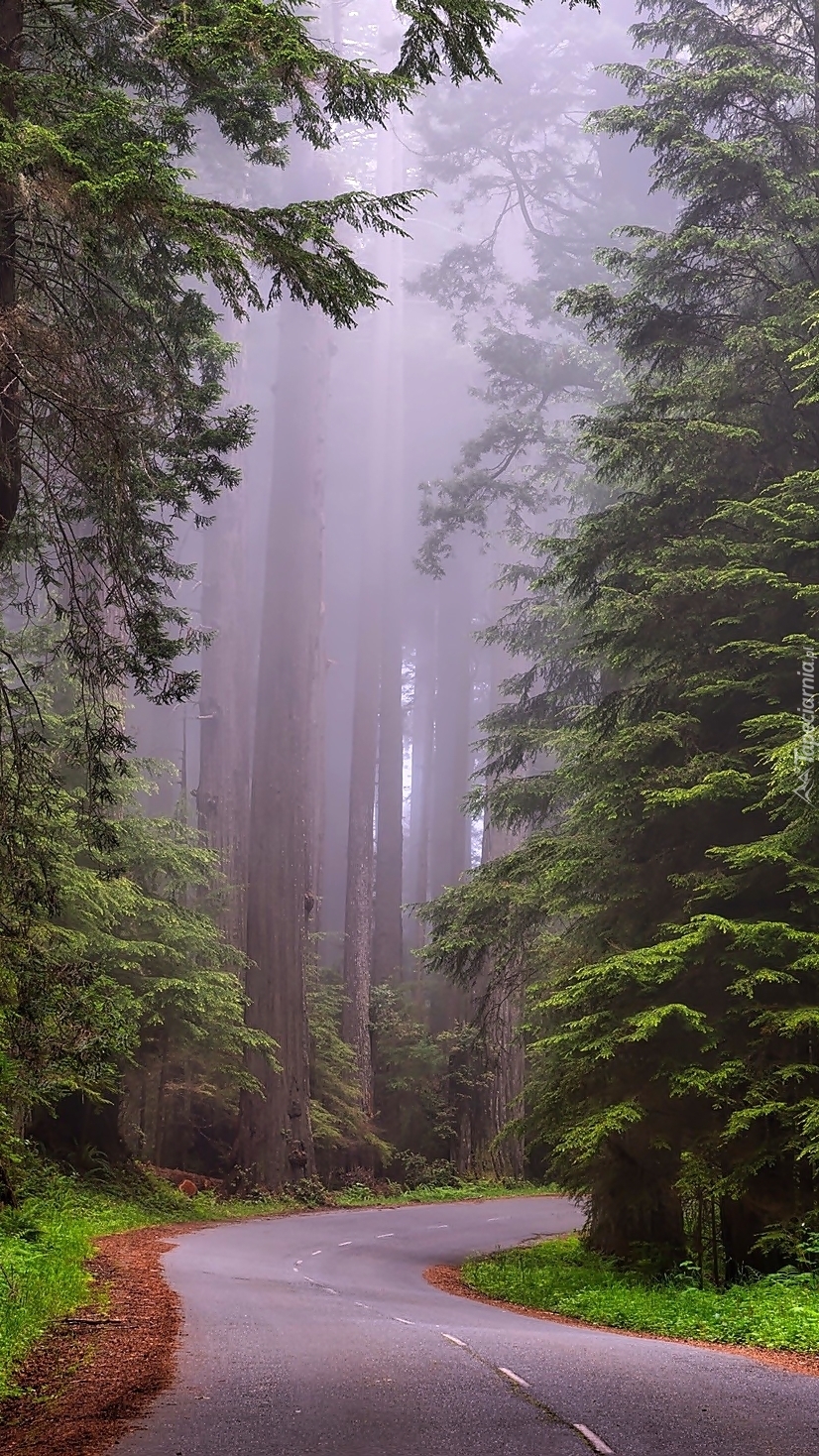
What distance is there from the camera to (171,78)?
1002 centimetres

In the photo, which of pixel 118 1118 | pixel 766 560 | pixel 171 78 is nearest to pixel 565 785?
pixel 766 560

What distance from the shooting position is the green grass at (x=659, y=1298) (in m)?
9.20

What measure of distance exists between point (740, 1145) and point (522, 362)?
22844 millimetres

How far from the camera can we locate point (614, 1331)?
10.3 meters

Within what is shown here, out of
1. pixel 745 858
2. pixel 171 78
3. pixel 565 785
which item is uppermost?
pixel 171 78

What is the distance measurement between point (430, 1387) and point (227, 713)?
2327cm

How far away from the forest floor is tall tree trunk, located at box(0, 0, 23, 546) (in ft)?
27.0

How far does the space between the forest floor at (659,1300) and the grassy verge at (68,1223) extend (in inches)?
173

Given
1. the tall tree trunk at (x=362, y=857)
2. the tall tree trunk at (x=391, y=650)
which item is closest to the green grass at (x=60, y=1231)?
the tall tree trunk at (x=362, y=857)

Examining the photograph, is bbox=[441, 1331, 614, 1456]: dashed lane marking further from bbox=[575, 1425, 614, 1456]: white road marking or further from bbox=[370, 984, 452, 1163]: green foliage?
bbox=[370, 984, 452, 1163]: green foliage

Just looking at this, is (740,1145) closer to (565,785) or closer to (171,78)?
(565,785)

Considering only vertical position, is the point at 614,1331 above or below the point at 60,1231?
below

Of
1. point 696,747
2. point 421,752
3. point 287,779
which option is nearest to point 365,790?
point 287,779

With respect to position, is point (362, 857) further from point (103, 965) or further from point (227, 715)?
point (103, 965)
